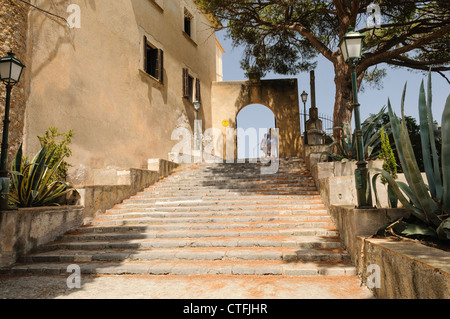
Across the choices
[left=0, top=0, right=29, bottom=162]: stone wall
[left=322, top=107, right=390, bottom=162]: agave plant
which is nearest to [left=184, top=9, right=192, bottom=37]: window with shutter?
[left=0, top=0, right=29, bottom=162]: stone wall

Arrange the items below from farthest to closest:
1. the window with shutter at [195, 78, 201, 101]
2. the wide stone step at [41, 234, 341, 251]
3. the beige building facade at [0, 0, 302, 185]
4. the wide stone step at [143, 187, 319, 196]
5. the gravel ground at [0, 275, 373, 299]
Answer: the window with shutter at [195, 78, 201, 101] < the wide stone step at [143, 187, 319, 196] < the beige building facade at [0, 0, 302, 185] < the wide stone step at [41, 234, 341, 251] < the gravel ground at [0, 275, 373, 299]

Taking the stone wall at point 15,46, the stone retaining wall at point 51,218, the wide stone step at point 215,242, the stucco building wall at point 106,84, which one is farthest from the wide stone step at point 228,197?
the stone wall at point 15,46

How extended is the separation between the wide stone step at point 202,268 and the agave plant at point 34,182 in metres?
1.25

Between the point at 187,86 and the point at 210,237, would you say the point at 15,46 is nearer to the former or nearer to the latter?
the point at 210,237

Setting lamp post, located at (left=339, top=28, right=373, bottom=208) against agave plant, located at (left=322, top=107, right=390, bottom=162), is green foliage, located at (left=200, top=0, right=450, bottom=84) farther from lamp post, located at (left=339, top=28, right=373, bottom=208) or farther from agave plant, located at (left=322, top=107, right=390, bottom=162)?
lamp post, located at (left=339, top=28, right=373, bottom=208)

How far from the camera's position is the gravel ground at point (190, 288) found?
332 cm

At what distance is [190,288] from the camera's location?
3598 millimetres

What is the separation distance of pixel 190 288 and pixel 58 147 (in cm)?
Result: 441

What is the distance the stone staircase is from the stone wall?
2.28m

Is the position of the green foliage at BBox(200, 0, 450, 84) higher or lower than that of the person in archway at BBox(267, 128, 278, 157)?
higher

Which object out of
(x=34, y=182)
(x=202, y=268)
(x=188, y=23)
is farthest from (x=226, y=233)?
(x=188, y=23)

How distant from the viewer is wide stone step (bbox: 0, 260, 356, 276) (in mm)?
3963
